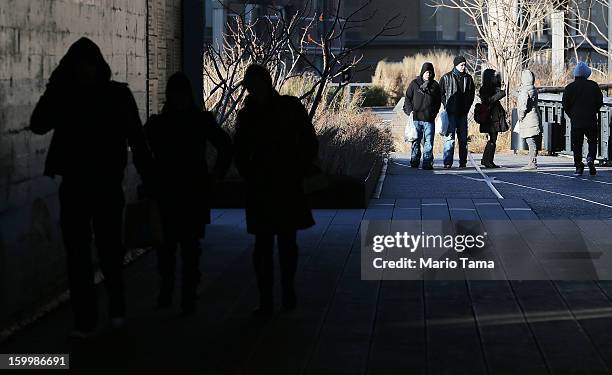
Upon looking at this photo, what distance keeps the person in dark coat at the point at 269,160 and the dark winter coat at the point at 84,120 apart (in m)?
0.97

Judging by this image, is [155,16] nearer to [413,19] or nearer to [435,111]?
[435,111]

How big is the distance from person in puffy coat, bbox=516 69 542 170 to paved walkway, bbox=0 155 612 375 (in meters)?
9.93

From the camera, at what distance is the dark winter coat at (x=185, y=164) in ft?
29.7

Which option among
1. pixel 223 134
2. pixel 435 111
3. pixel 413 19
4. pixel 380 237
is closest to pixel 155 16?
pixel 380 237

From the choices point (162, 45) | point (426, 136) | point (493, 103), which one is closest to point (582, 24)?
point (493, 103)

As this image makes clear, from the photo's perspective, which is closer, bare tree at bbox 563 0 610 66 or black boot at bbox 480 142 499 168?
black boot at bbox 480 142 499 168

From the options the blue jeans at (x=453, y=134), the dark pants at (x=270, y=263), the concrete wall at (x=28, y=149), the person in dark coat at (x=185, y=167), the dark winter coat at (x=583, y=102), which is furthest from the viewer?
the blue jeans at (x=453, y=134)

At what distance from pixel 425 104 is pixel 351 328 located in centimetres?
1422

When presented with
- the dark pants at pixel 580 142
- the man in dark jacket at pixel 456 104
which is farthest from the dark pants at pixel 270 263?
the man in dark jacket at pixel 456 104

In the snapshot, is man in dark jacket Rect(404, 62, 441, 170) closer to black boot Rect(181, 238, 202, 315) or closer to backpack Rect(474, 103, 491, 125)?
backpack Rect(474, 103, 491, 125)

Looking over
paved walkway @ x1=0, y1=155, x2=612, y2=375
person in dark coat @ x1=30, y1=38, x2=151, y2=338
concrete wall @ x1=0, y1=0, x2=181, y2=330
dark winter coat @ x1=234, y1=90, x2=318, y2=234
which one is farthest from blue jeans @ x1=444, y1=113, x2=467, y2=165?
person in dark coat @ x1=30, y1=38, x2=151, y2=338

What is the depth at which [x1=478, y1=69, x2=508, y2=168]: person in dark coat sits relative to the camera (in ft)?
75.3

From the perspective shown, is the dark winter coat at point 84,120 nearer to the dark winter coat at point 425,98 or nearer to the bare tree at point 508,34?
the dark winter coat at point 425,98

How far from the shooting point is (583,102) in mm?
21000
